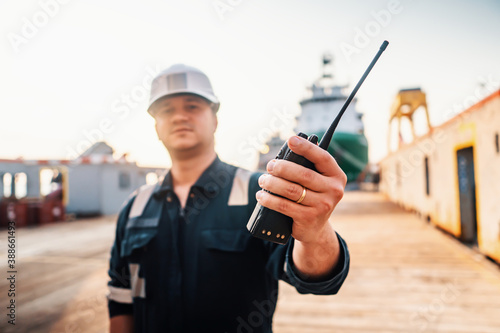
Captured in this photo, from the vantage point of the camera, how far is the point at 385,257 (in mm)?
5105

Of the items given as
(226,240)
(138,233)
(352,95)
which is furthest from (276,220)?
(138,233)

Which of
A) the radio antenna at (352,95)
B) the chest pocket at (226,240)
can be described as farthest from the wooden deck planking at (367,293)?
the radio antenna at (352,95)

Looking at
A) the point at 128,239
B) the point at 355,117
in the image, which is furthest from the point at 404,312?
the point at 355,117

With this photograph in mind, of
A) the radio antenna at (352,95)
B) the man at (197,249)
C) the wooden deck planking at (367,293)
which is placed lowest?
the wooden deck planking at (367,293)

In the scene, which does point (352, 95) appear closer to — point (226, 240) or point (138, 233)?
point (226, 240)

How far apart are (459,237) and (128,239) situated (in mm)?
6859

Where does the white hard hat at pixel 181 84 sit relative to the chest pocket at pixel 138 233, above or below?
above

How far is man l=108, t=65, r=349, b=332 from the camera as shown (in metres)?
1.28

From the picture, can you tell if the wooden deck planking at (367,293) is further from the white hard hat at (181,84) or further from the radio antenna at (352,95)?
the radio antenna at (352,95)

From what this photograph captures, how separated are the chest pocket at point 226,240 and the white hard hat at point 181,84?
805mm

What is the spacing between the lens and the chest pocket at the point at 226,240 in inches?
57.6

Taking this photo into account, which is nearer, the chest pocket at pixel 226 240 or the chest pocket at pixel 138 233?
the chest pocket at pixel 226 240

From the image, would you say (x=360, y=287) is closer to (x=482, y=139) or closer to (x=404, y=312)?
(x=404, y=312)

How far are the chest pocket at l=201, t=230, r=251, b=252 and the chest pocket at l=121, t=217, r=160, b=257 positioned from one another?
33 centimetres
